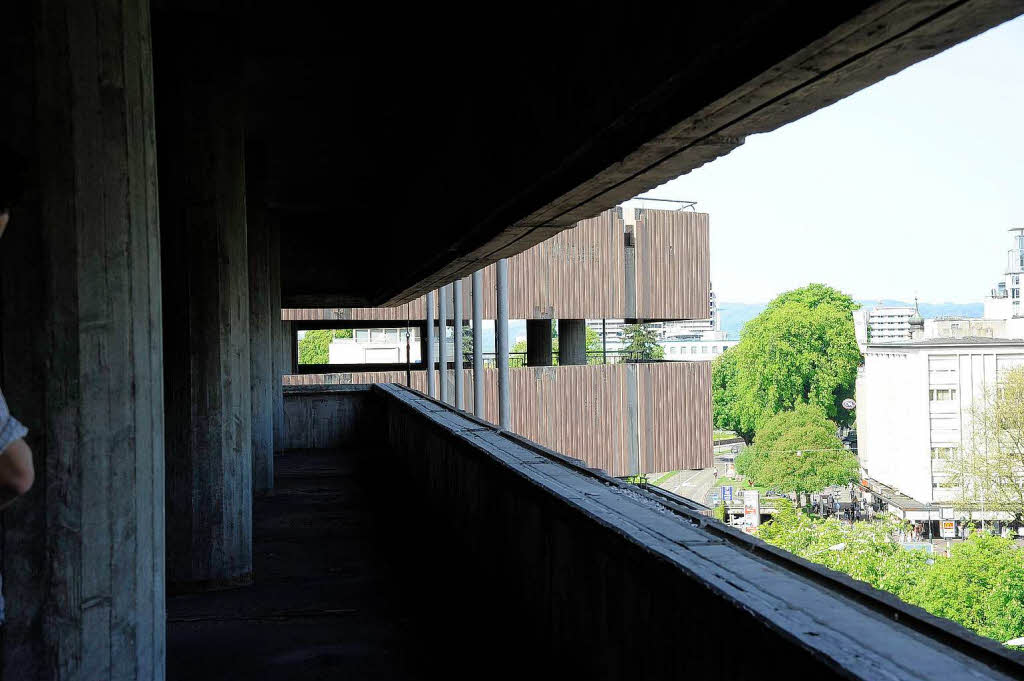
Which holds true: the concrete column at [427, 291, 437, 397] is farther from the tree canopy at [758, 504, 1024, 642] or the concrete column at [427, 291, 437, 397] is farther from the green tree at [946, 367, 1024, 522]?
the tree canopy at [758, 504, 1024, 642]

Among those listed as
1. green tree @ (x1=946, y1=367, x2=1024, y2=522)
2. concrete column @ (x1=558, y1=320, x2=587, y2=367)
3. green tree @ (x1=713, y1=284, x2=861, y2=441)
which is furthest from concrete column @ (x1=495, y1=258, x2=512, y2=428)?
green tree @ (x1=713, y1=284, x2=861, y2=441)

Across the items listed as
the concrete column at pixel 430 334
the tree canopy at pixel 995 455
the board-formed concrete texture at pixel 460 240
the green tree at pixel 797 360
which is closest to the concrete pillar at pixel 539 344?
the concrete column at pixel 430 334

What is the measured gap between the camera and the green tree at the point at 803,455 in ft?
226

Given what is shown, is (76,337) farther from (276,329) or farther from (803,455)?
(803,455)

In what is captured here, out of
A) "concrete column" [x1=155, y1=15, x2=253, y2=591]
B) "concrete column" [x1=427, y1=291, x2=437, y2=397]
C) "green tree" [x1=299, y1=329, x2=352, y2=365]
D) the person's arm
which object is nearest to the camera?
the person's arm

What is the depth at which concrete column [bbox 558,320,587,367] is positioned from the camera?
26.1 m

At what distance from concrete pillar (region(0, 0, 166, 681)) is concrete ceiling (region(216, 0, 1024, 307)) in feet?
5.21

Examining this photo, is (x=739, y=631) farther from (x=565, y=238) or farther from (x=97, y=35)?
Result: (x=565, y=238)

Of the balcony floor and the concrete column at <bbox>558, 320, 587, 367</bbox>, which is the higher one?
the concrete column at <bbox>558, 320, 587, 367</bbox>

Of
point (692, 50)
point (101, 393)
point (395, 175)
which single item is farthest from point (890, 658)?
point (395, 175)

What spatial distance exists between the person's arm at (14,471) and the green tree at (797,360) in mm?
79604

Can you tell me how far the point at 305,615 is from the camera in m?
5.51

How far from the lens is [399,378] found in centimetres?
2480

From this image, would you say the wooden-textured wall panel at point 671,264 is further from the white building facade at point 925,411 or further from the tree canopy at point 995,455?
the tree canopy at point 995,455
